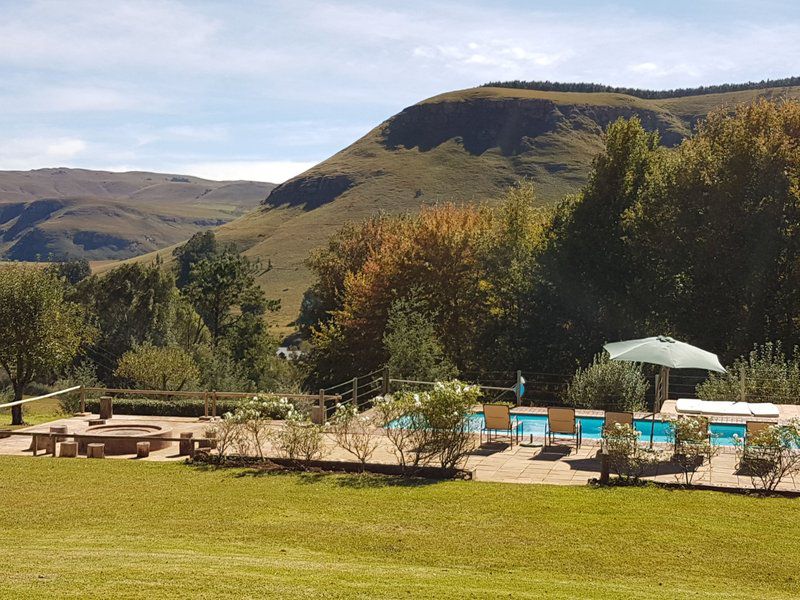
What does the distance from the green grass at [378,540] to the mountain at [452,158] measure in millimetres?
101352

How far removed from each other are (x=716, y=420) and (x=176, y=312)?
38.0 metres

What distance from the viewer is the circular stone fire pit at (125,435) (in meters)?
16.4

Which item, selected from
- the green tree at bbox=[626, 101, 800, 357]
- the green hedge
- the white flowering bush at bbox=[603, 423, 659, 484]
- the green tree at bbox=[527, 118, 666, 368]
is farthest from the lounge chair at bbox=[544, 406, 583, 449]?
the green tree at bbox=[527, 118, 666, 368]

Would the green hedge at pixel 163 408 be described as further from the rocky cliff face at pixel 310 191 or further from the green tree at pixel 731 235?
the rocky cliff face at pixel 310 191

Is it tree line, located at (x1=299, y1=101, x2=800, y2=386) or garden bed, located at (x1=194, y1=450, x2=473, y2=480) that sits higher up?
tree line, located at (x1=299, y1=101, x2=800, y2=386)

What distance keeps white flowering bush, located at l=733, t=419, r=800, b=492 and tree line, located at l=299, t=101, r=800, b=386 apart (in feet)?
45.6

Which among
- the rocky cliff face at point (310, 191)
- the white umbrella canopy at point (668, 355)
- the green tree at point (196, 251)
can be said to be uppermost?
the rocky cliff face at point (310, 191)

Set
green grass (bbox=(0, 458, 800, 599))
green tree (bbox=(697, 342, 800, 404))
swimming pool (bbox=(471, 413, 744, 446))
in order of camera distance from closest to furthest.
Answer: green grass (bbox=(0, 458, 800, 599))
swimming pool (bbox=(471, 413, 744, 446))
green tree (bbox=(697, 342, 800, 404))

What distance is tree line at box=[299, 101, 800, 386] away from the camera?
89.7 ft

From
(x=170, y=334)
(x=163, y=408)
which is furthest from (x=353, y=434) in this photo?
(x=170, y=334)

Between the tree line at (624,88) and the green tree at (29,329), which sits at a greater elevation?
the tree line at (624,88)

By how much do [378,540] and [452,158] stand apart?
141m

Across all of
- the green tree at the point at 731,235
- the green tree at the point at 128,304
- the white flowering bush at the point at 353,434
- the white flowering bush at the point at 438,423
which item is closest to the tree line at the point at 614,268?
the green tree at the point at 731,235

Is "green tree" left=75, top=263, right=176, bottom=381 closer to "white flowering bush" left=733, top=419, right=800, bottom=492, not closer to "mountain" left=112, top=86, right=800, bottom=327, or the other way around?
"white flowering bush" left=733, top=419, right=800, bottom=492
